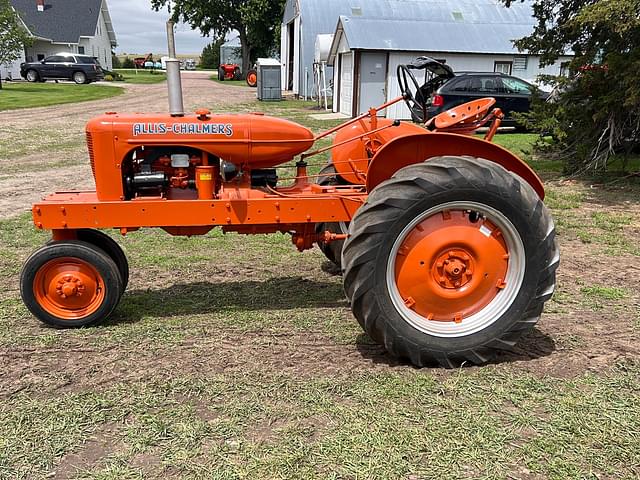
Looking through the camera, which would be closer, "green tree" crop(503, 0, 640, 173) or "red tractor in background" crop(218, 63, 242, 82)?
"green tree" crop(503, 0, 640, 173)

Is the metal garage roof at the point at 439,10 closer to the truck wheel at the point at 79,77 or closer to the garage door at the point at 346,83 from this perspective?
the garage door at the point at 346,83

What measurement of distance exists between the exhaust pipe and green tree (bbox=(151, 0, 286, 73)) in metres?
43.9

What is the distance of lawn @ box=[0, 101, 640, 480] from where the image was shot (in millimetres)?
2547

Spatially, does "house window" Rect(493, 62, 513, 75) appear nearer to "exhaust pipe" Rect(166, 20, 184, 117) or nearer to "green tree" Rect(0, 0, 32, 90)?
"exhaust pipe" Rect(166, 20, 184, 117)

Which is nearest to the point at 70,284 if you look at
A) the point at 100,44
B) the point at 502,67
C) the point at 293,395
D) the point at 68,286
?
the point at 68,286

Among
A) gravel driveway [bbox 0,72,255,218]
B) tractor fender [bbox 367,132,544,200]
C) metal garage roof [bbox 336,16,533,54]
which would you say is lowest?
gravel driveway [bbox 0,72,255,218]

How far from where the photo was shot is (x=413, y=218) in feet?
10.5

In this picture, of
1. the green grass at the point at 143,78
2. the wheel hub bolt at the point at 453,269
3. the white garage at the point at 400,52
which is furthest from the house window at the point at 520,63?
the green grass at the point at 143,78

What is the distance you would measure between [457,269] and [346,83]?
62.2 ft

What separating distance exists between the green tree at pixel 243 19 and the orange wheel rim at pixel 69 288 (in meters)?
44.4

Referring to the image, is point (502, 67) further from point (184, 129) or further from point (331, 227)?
point (184, 129)

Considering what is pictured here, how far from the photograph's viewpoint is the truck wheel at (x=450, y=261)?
3148 mm

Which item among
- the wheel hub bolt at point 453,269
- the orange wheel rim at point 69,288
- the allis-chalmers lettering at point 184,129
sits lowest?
the orange wheel rim at point 69,288

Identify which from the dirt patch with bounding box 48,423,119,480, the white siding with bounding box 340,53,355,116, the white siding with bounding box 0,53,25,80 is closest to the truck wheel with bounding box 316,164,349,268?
the dirt patch with bounding box 48,423,119,480
